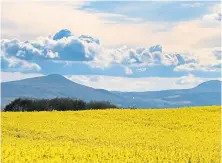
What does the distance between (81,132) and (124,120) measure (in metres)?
8.62

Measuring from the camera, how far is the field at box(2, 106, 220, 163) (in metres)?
26.9

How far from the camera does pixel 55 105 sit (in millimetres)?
74062

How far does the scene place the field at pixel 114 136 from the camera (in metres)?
26.9

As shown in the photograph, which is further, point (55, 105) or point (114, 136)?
point (55, 105)

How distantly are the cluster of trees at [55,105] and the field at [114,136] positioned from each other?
71.8ft

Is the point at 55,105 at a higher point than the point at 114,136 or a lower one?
higher

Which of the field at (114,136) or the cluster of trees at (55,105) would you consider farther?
the cluster of trees at (55,105)

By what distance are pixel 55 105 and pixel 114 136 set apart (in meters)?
37.4

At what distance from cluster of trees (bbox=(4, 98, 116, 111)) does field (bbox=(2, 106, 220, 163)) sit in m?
21.9

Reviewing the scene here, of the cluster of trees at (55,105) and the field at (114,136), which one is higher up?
the cluster of trees at (55,105)

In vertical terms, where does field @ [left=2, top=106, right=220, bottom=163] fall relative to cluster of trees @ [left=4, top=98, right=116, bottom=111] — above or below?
below

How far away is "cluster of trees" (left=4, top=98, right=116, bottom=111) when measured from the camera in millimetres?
73188

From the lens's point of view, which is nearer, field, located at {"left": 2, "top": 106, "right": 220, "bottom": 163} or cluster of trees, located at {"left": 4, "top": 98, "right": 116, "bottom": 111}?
field, located at {"left": 2, "top": 106, "right": 220, "bottom": 163}

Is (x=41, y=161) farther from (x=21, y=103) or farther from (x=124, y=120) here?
(x=21, y=103)
